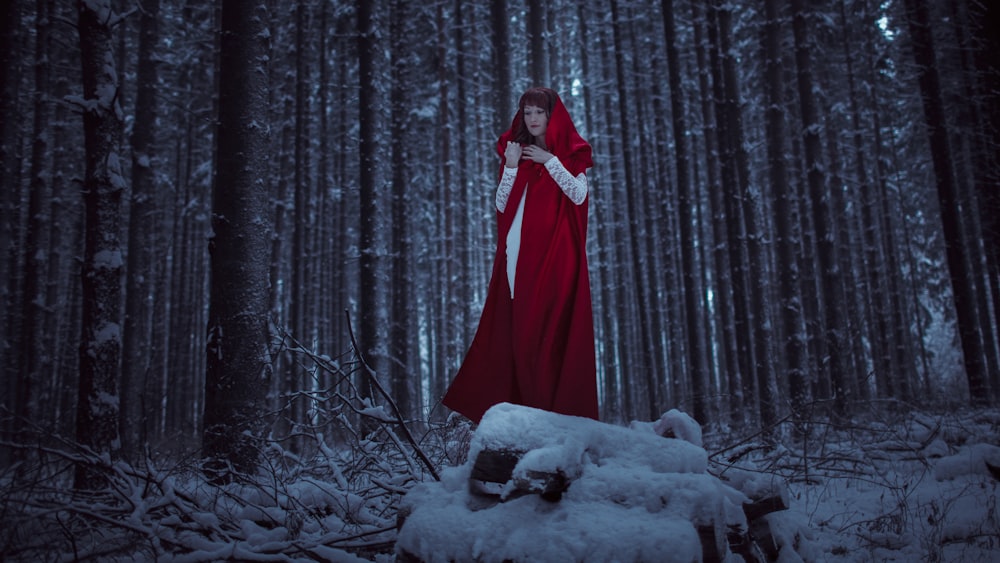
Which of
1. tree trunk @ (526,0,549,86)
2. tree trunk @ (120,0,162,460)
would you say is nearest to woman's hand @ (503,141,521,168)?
tree trunk @ (526,0,549,86)

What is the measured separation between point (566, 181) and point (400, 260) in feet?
26.7

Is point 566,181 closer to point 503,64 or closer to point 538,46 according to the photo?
point 503,64

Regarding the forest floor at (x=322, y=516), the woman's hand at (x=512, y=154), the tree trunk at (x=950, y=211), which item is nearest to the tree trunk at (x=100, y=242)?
the forest floor at (x=322, y=516)

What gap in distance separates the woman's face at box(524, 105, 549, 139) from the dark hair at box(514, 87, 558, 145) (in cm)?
3

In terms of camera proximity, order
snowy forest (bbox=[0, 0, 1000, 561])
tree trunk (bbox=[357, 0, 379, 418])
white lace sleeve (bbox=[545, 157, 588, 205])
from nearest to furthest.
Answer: snowy forest (bbox=[0, 0, 1000, 561]) → white lace sleeve (bbox=[545, 157, 588, 205]) → tree trunk (bbox=[357, 0, 379, 418])

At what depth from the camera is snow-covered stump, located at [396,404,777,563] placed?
2.20m

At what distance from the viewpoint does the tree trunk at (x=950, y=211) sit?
1012 centimetres

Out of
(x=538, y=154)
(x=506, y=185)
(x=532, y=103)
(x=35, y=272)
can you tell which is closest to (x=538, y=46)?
(x=532, y=103)

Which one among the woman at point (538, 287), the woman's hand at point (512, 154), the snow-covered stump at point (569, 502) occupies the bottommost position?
the snow-covered stump at point (569, 502)

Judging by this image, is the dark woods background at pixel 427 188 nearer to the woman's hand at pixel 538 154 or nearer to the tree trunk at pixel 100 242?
the tree trunk at pixel 100 242

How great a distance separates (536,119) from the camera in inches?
161

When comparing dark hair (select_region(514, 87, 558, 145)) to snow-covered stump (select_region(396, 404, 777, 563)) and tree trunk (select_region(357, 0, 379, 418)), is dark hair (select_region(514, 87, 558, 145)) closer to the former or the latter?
snow-covered stump (select_region(396, 404, 777, 563))

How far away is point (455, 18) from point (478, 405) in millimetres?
17338

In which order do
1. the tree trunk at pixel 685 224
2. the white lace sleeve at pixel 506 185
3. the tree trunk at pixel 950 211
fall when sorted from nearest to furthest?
the white lace sleeve at pixel 506 185 < the tree trunk at pixel 950 211 < the tree trunk at pixel 685 224
